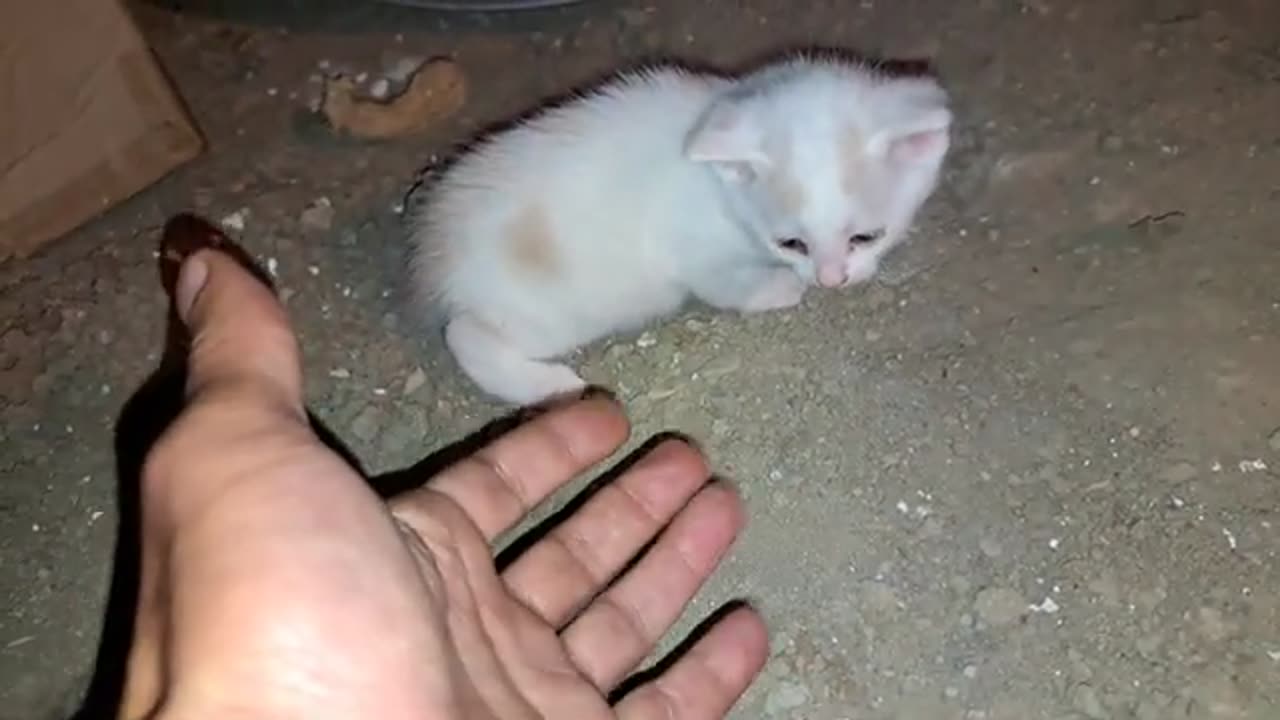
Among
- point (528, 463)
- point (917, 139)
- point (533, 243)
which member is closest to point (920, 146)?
point (917, 139)

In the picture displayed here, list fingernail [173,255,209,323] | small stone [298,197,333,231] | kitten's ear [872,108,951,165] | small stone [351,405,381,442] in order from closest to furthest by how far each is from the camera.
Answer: fingernail [173,255,209,323] < kitten's ear [872,108,951,165] < small stone [351,405,381,442] < small stone [298,197,333,231]

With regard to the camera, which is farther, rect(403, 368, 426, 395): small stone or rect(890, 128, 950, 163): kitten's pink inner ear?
rect(403, 368, 426, 395): small stone

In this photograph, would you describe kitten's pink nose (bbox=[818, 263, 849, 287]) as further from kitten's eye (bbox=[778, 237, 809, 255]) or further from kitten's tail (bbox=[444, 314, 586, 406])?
kitten's tail (bbox=[444, 314, 586, 406])

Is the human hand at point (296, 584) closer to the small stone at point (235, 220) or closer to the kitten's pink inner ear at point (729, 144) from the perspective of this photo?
the kitten's pink inner ear at point (729, 144)

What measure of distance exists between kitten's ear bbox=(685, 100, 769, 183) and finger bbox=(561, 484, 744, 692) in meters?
0.31

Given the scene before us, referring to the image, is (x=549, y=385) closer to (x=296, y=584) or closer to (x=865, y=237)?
(x=865, y=237)

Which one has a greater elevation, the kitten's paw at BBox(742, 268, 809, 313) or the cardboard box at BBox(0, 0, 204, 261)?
the cardboard box at BBox(0, 0, 204, 261)

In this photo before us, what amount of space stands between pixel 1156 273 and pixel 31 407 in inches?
48.3

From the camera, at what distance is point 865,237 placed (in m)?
1.83

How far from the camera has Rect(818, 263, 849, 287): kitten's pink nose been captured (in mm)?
1821

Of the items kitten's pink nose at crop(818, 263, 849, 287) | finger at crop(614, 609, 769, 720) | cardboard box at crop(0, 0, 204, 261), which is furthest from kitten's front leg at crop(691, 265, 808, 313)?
cardboard box at crop(0, 0, 204, 261)

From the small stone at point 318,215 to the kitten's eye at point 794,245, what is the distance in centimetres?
56

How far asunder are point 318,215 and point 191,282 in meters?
0.75

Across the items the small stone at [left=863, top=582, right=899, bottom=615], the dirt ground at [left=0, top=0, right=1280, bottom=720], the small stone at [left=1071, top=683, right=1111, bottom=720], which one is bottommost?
the small stone at [left=1071, top=683, right=1111, bottom=720]
